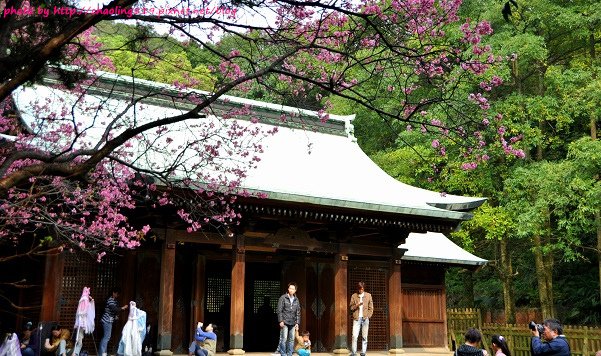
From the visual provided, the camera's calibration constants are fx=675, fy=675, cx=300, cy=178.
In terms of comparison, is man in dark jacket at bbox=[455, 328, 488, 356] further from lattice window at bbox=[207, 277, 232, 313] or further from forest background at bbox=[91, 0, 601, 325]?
forest background at bbox=[91, 0, 601, 325]

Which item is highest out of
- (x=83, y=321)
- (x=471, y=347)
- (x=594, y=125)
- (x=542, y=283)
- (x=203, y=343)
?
(x=594, y=125)

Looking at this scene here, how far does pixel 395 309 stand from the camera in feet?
53.5

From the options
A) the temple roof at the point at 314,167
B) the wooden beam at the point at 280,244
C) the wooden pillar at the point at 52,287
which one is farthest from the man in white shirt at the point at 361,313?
the wooden pillar at the point at 52,287

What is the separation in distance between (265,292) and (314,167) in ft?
12.2

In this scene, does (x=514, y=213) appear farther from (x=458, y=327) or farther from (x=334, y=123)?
(x=334, y=123)

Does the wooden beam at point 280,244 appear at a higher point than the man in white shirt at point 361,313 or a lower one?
higher

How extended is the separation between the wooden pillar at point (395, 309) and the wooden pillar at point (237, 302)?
3.95m

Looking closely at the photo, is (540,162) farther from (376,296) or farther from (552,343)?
(552,343)

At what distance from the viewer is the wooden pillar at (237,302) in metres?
14.0

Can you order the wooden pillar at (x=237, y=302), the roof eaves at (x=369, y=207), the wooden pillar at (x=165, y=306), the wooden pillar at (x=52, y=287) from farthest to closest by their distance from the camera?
the wooden pillar at (x=237, y=302), the roof eaves at (x=369, y=207), the wooden pillar at (x=165, y=306), the wooden pillar at (x=52, y=287)

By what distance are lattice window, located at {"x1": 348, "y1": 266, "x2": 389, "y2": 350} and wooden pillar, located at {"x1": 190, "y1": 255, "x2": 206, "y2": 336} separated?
12.4ft

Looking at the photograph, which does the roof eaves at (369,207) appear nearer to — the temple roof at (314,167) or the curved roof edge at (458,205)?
the temple roof at (314,167)

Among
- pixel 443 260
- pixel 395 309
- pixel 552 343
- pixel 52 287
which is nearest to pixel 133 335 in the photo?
pixel 52 287

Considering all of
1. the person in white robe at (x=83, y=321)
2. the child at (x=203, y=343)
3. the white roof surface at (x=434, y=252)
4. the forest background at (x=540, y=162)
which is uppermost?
the forest background at (x=540, y=162)
